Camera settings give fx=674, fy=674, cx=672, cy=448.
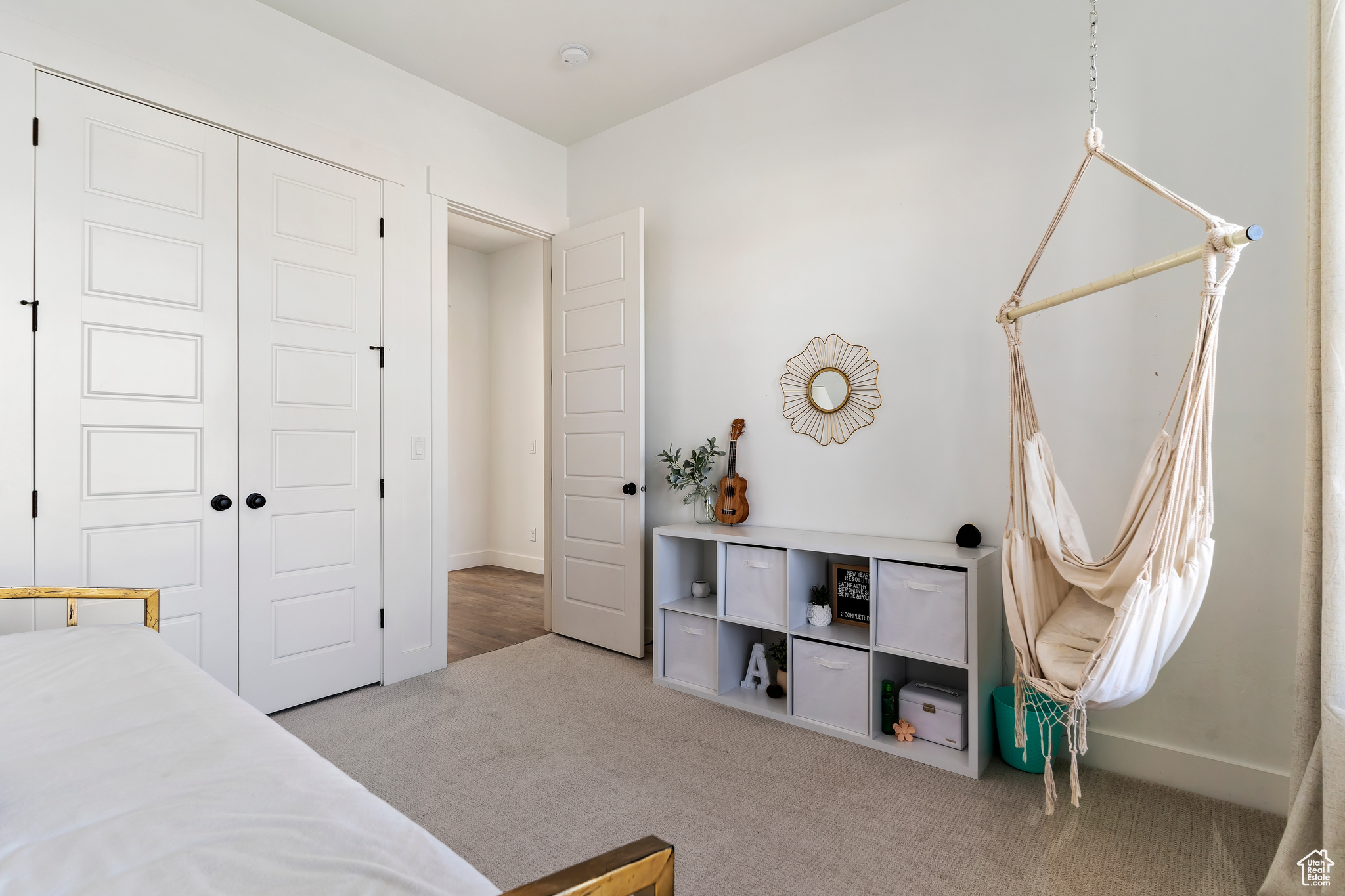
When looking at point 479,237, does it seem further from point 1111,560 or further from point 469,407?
point 1111,560

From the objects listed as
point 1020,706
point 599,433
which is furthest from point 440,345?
point 1020,706

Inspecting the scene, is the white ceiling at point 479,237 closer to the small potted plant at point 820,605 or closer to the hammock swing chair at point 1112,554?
the small potted plant at point 820,605

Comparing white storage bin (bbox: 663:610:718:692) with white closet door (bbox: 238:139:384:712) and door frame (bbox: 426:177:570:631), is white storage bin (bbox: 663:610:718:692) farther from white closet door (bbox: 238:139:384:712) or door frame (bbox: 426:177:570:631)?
white closet door (bbox: 238:139:384:712)

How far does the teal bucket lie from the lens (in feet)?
7.08

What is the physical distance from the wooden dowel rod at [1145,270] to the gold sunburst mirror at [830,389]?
2.79 feet

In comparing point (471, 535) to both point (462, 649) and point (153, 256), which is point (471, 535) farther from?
point (153, 256)

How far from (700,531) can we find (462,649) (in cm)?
152

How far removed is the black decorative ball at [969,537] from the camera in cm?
243

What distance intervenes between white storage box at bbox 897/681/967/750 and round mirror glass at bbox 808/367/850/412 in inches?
46.2

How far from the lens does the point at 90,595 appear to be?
6.07ft

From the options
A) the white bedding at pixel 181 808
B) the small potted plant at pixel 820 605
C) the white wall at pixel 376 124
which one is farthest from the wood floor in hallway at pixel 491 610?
the white bedding at pixel 181 808

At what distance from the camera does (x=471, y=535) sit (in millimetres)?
5879

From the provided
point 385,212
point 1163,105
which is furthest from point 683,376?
point 1163,105

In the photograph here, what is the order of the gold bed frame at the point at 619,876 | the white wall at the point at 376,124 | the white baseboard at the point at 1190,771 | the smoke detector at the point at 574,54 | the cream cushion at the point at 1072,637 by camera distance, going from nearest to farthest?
the gold bed frame at the point at 619,876 → the cream cushion at the point at 1072,637 → the white baseboard at the point at 1190,771 → the white wall at the point at 376,124 → the smoke detector at the point at 574,54
